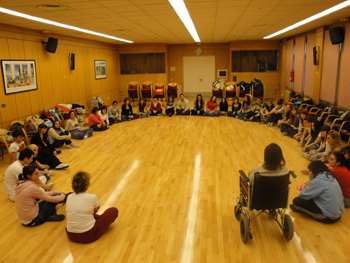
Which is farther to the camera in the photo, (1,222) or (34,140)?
(34,140)

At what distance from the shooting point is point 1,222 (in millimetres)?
4340

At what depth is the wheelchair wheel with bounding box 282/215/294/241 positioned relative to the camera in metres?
3.58

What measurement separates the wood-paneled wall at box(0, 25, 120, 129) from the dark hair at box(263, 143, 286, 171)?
24.4 feet

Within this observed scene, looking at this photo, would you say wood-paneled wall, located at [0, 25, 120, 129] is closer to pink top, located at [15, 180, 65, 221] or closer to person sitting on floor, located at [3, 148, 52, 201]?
person sitting on floor, located at [3, 148, 52, 201]

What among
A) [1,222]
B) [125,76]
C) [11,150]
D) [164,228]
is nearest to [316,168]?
[164,228]

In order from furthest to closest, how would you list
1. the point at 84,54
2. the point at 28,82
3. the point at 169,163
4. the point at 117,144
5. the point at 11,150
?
the point at 84,54 < the point at 28,82 < the point at 117,144 < the point at 169,163 < the point at 11,150

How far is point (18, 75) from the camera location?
8.98m

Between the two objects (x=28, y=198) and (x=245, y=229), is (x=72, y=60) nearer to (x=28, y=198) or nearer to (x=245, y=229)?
(x=28, y=198)

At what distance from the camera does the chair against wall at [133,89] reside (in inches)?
635

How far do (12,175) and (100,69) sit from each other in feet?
37.3

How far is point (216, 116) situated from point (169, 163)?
6130mm

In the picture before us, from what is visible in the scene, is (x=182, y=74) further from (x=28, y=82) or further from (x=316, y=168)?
(x=316, y=168)

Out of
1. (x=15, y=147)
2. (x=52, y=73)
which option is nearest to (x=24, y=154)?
(x=15, y=147)

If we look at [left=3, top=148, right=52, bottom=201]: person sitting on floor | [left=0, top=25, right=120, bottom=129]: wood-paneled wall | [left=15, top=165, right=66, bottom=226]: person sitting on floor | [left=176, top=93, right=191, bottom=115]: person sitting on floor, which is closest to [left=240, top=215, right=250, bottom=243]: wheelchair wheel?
[left=15, top=165, right=66, bottom=226]: person sitting on floor
